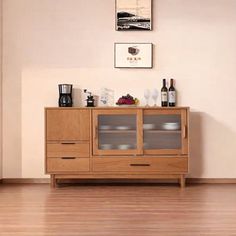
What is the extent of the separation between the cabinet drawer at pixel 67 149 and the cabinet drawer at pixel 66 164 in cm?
6

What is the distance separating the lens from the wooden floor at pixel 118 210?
3.33 metres

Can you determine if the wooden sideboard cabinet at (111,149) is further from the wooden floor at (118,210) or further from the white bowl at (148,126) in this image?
the wooden floor at (118,210)

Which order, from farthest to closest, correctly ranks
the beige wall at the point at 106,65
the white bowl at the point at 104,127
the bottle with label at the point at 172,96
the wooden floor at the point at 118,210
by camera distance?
1. the beige wall at the point at 106,65
2. the bottle with label at the point at 172,96
3. the white bowl at the point at 104,127
4. the wooden floor at the point at 118,210

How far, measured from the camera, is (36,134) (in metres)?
6.11

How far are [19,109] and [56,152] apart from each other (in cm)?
83

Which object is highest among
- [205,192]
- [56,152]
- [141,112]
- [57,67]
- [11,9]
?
[11,9]

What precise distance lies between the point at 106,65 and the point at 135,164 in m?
1.28

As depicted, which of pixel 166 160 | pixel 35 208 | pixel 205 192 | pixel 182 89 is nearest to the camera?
pixel 35 208

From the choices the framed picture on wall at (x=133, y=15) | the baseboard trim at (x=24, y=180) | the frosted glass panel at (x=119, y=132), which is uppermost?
the framed picture on wall at (x=133, y=15)

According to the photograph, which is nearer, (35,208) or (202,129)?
(35,208)

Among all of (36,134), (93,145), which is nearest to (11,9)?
(36,134)

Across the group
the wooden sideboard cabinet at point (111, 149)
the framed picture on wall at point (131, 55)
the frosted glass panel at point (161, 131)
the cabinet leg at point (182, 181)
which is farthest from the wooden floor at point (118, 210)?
the framed picture on wall at point (131, 55)

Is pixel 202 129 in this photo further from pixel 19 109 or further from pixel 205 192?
pixel 19 109

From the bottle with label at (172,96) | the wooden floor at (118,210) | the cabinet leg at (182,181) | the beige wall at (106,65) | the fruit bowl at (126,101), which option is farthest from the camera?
the beige wall at (106,65)
